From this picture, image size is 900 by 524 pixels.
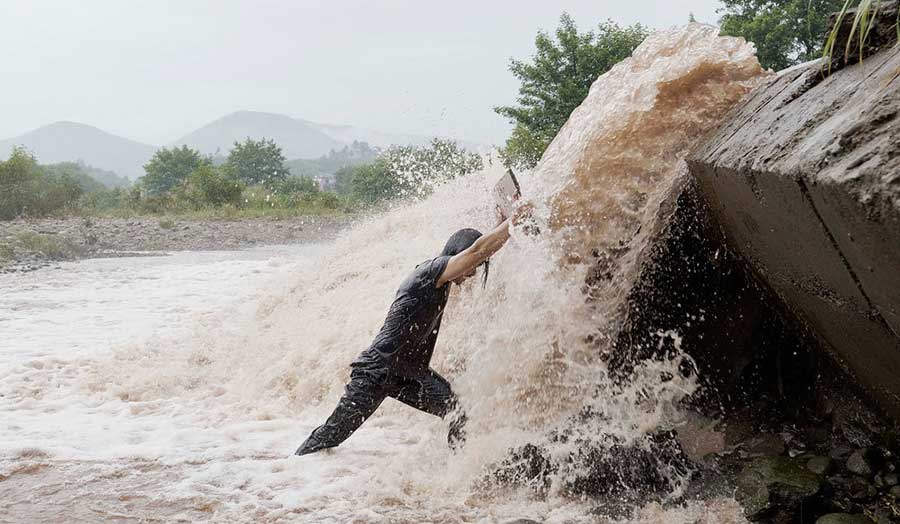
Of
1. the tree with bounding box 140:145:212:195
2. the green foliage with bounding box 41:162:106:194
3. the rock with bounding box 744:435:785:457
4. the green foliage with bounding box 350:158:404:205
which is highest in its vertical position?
the green foliage with bounding box 41:162:106:194

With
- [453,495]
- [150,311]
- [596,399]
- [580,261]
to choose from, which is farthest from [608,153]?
[150,311]

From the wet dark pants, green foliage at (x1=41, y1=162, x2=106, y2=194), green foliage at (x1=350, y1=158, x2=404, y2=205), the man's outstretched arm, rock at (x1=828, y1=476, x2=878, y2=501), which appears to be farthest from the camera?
green foliage at (x1=41, y1=162, x2=106, y2=194)

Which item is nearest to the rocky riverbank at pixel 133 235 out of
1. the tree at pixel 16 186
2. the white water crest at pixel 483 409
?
the tree at pixel 16 186

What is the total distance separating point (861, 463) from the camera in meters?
3.39

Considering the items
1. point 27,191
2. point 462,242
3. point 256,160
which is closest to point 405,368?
point 462,242

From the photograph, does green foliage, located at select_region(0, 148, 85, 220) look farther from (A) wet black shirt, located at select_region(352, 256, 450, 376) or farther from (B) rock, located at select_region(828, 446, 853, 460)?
(B) rock, located at select_region(828, 446, 853, 460)

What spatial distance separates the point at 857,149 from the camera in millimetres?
2084

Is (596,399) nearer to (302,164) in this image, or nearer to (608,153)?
(608,153)

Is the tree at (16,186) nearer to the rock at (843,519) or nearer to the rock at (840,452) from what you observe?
the rock at (840,452)

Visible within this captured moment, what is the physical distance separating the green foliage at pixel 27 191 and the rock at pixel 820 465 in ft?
82.0

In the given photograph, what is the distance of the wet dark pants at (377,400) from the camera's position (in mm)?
4109

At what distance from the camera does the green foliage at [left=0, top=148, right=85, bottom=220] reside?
23.4 m

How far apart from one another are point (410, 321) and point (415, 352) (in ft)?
0.75

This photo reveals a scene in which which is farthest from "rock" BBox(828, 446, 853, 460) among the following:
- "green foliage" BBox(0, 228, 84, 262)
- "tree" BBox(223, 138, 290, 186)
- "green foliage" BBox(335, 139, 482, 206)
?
"tree" BBox(223, 138, 290, 186)
